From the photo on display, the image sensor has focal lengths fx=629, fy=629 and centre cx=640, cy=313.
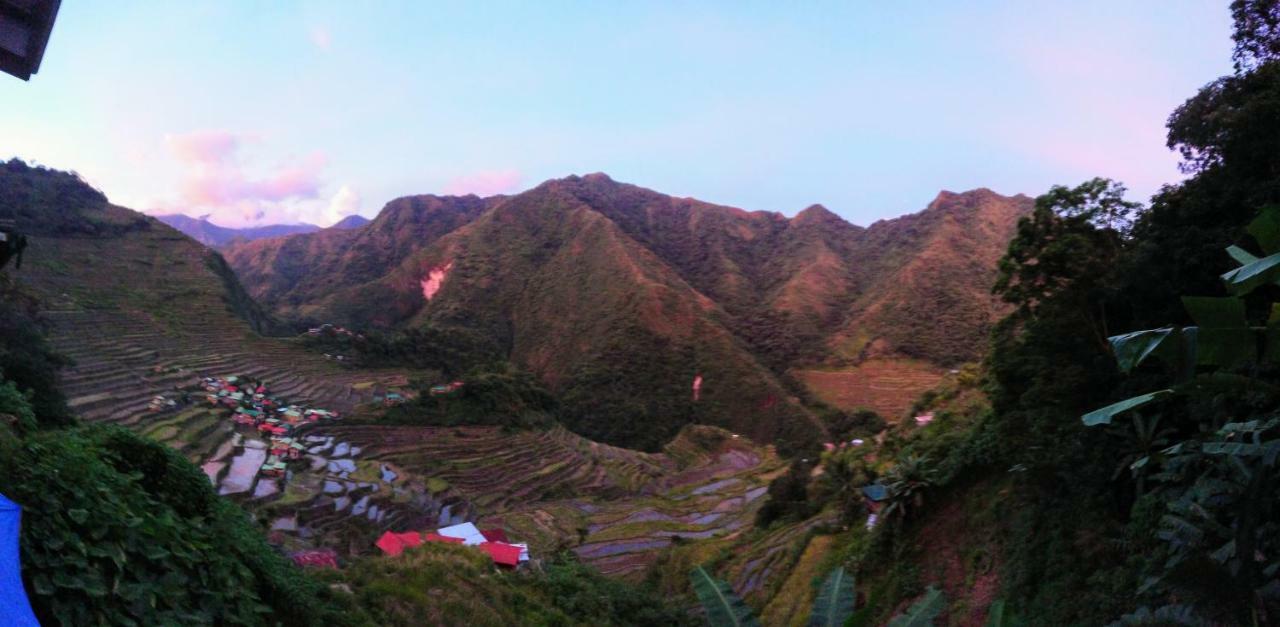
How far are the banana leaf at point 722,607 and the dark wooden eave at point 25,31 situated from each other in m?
4.38

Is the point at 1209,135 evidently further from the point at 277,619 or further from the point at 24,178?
the point at 24,178

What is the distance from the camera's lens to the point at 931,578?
34.0ft

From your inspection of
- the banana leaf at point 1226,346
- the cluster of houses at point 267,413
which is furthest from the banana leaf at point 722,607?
the cluster of houses at point 267,413

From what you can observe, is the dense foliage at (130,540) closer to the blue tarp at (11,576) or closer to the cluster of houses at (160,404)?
the blue tarp at (11,576)

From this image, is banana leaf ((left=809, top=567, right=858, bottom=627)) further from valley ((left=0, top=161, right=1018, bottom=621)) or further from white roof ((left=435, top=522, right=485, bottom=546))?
white roof ((left=435, top=522, right=485, bottom=546))

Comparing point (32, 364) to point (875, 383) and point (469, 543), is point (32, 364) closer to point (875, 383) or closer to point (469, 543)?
point (469, 543)

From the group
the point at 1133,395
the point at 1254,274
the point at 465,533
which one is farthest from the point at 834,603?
the point at 465,533

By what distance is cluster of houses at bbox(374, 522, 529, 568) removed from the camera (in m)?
14.4

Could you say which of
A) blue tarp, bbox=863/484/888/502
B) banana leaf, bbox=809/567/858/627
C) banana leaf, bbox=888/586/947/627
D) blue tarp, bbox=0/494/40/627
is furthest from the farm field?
blue tarp, bbox=0/494/40/627

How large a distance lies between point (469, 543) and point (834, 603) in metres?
17.9

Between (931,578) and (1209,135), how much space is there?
24.2ft

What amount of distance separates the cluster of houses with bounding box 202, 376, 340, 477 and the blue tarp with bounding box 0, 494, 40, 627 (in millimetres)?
23790

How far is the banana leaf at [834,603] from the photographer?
115 inches

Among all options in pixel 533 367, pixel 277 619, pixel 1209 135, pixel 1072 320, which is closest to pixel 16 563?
pixel 277 619
